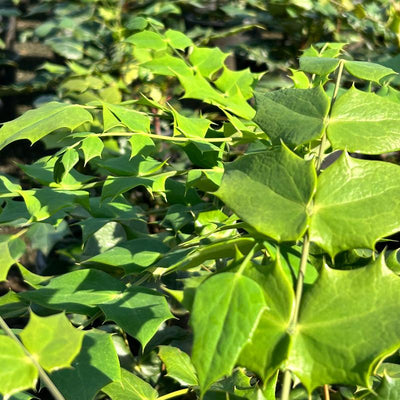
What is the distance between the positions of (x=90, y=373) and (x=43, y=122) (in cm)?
26

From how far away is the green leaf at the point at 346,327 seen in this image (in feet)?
1.10

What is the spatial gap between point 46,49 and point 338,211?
90.8 inches

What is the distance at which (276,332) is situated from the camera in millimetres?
347

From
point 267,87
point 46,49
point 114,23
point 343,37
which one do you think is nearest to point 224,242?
point 267,87

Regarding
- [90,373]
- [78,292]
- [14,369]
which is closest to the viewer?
[14,369]

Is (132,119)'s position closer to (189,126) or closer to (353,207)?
(189,126)

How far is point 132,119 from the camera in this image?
2.13 feet

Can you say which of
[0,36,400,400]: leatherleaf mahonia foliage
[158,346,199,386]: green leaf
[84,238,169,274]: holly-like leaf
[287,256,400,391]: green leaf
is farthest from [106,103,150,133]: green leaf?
[287,256,400,391]: green leaf

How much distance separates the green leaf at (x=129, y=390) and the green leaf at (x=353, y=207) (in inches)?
7.9

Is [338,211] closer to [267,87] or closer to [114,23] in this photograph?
[267,87]

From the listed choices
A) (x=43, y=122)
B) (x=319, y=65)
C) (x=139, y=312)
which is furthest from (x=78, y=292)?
(x=319, y=65)

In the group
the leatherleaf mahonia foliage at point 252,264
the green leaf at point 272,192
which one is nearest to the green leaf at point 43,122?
the leatherleaf mahonia foliage at point 252,264

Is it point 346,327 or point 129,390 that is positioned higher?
point 346,327

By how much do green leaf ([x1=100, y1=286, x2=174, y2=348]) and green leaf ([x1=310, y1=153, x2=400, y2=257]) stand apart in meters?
0.15
